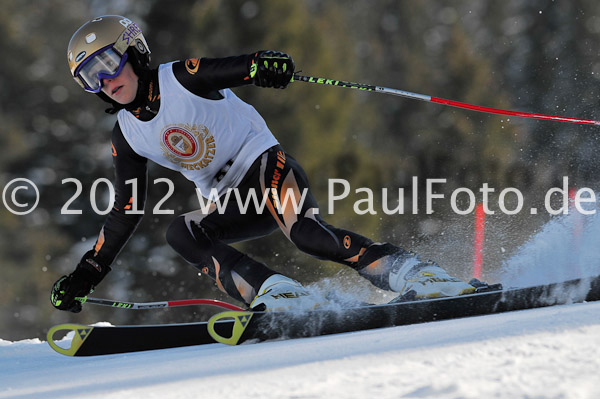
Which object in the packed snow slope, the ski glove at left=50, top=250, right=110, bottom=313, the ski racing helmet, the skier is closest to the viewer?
the packed snow slope

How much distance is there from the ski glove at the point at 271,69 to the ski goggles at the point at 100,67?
612 millimetres

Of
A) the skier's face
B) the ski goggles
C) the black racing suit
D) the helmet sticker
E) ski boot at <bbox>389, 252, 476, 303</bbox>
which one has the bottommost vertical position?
ski boot at <bbox>389, 252, 476, 303</bbox>

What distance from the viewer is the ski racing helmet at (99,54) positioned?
284 cm

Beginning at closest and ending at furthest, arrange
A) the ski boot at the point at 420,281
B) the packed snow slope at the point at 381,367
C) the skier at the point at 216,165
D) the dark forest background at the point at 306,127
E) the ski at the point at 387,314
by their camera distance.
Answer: the packed snow slope at the point at 381,367 → the ski at the point at 387,314 → the ski boot at the point at 420,281 → the skier at the point at 216,165 → the dark forest background at the point at 306,127

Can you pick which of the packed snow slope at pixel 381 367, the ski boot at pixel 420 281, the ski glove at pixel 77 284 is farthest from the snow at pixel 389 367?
the ski glove at pixel 77 284

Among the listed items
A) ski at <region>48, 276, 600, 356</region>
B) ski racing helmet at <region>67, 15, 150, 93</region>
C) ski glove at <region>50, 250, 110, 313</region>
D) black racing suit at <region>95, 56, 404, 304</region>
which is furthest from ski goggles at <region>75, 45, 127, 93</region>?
ski at <region>48, 276, 600, 356</region>

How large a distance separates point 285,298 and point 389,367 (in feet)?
3.30

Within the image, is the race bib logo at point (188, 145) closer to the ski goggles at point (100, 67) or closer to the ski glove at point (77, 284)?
the ski goggles at point (100, 67)

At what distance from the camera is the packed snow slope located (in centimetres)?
148

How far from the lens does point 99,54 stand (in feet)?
9.32

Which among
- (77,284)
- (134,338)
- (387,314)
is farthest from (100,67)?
(387,314)

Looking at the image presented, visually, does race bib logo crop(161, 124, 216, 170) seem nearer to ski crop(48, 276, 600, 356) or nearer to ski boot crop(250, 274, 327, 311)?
ski boot crop(250, 274, 327, 311)

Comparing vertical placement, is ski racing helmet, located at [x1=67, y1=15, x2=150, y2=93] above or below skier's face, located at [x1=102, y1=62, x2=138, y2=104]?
above

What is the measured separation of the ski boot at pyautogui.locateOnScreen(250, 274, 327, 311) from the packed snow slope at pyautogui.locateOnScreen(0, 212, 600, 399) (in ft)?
0.69
